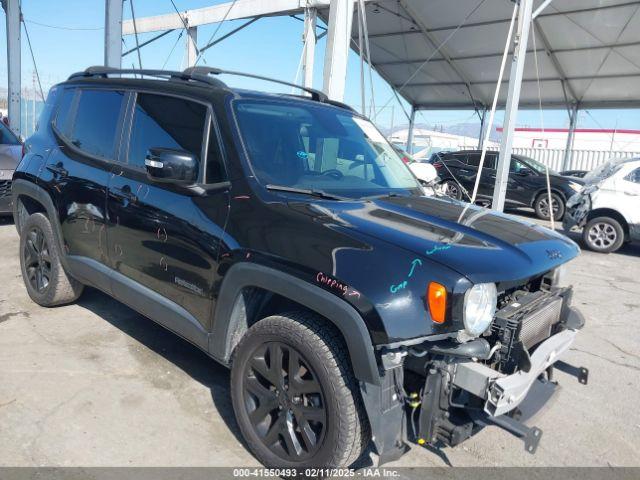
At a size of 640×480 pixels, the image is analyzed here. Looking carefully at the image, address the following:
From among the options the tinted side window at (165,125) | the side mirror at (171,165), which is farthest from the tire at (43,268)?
the side mirror at (171,165)

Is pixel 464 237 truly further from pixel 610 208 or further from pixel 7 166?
pixel 610 208

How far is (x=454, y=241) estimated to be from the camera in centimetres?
245

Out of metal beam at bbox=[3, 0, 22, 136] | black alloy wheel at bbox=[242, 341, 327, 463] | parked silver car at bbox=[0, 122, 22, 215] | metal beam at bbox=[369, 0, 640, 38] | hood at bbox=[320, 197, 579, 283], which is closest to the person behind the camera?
hood at bbox=[320, 197, 579, 283]

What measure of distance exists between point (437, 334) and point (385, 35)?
15872 mm

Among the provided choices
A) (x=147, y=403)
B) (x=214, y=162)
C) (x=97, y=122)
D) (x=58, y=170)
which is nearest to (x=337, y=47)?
(x=97, y=122)

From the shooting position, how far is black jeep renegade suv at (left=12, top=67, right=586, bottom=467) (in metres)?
2.20

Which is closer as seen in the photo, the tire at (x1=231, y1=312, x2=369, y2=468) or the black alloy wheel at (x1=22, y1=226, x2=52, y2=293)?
the tire at (x1=231, y1=312, x2=369, y2=468)

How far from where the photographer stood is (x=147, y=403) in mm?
3219

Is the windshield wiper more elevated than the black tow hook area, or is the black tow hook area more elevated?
the windshield wiper

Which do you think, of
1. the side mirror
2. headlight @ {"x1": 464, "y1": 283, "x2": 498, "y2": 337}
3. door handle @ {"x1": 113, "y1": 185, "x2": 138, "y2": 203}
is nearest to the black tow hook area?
headlight @ {"x1": 464, "y1": 283, "x2": 498, "y2": 337}

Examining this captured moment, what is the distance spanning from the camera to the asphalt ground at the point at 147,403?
2781mm

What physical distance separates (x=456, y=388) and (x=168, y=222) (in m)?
1.80

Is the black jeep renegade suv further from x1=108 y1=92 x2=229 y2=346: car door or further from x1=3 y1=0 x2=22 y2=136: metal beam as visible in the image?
x1=3 y1=0 x2=22 y2=136: metal beam

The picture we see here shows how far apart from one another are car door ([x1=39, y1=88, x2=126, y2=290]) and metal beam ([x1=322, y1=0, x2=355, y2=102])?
452 centimetres
